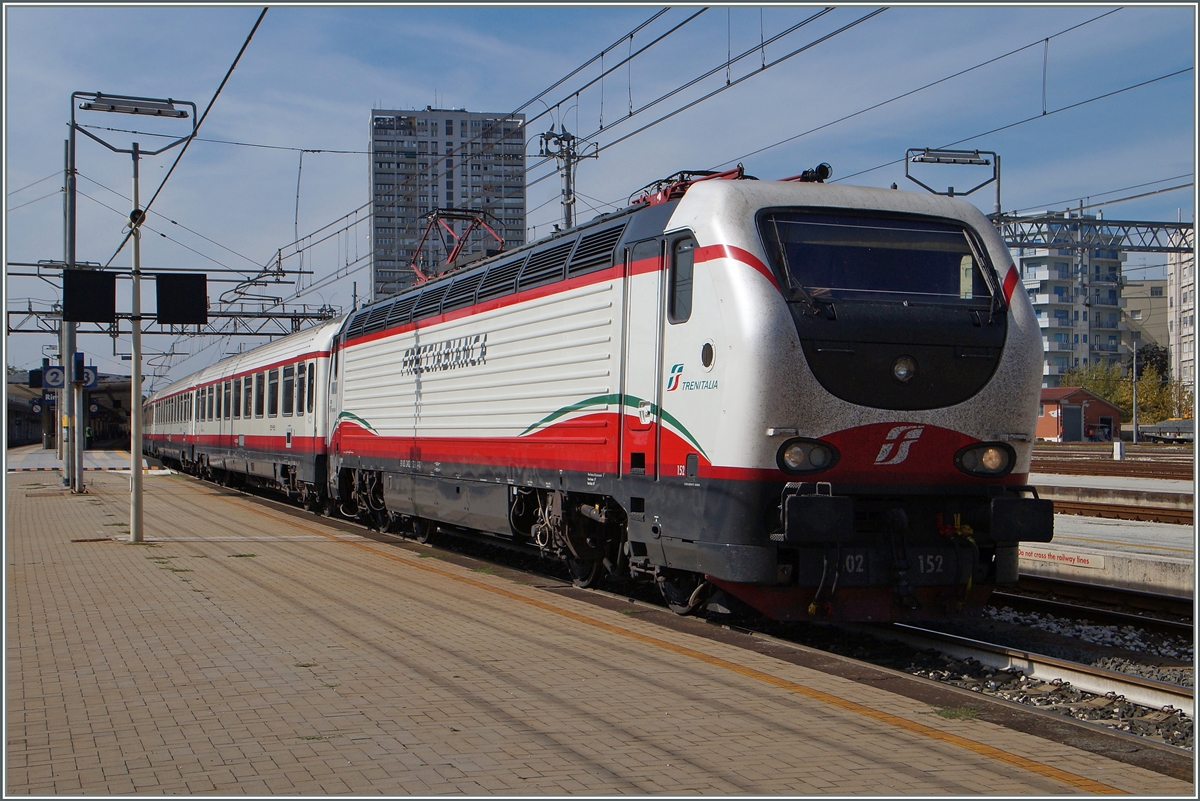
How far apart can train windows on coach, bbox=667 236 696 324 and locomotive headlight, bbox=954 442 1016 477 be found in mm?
2382

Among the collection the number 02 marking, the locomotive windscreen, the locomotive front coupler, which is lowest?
the number 02 marking

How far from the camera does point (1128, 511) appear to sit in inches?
758

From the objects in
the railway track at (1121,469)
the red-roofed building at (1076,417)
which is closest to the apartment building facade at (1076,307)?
the red-roofed building at (1076,417)

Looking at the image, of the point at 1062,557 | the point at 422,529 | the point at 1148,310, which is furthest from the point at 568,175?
the point at 1148,310

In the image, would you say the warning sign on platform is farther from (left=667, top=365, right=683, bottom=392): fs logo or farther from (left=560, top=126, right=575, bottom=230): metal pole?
(left=560, top=126, right=575, bottom=230): metal pole

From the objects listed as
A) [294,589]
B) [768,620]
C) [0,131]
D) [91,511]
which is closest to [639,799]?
[768,620]

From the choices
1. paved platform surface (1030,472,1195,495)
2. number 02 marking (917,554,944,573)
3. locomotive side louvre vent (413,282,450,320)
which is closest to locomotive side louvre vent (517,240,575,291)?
locomotive side louvre vent (413,282,450,320)

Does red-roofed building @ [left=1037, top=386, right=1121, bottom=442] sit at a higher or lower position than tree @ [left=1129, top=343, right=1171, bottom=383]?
lower

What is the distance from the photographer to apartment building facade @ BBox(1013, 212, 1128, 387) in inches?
3605

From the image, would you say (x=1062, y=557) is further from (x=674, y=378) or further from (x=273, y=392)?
(x=273, y=392)

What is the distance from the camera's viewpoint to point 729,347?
26.3 ft

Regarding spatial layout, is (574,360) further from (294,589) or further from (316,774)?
(316,774)

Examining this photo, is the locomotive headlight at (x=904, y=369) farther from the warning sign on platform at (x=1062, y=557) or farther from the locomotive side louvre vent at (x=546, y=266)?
the warning sign on platform at (x=1062, y=557)

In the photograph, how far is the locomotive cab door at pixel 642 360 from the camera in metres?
8.98
